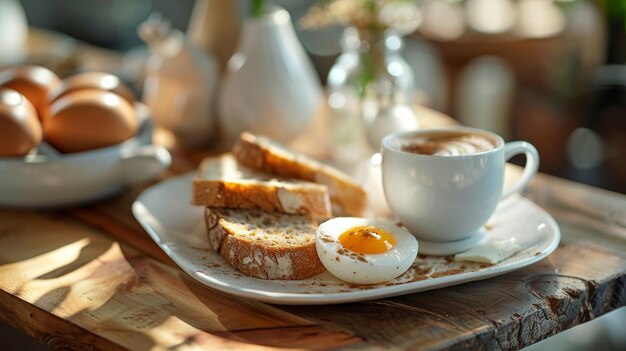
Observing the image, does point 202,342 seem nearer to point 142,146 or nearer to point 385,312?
point 385,312

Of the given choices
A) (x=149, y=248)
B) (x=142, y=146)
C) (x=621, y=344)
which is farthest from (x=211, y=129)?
(x=621, y=344)

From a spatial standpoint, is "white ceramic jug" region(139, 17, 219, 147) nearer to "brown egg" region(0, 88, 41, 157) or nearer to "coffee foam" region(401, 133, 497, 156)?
"brown egg" region(0, 88, 41, 157)

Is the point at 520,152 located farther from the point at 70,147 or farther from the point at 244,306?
the point at 70,147

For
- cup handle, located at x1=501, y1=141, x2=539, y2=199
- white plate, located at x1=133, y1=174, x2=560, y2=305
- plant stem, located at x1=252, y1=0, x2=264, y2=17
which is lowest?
white plate, located at x1=133, y1=174, x2=560, y2=305

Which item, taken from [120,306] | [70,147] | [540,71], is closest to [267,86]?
[70,147]

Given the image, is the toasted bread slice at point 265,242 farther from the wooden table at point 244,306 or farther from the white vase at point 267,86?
the white vase at point 267,86

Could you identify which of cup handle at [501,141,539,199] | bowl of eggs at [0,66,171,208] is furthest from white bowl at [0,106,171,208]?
cup handle at [501,141,539,199]

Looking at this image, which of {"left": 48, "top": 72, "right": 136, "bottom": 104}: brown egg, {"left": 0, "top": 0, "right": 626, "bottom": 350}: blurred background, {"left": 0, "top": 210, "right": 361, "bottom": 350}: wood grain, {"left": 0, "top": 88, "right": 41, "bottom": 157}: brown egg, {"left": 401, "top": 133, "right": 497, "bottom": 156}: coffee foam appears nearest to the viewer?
{"left": 0, "top": 210, "right": 361, "bottom": 350}: wood grain

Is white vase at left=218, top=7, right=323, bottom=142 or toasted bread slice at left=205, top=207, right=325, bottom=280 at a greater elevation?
white vase at left=218, top=7, right=323, bottom=142
